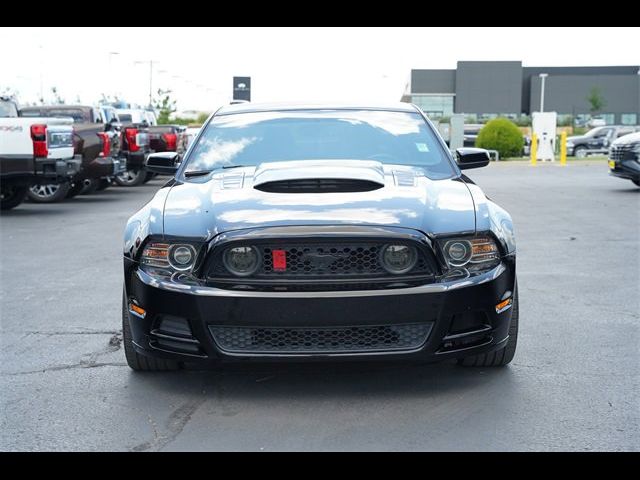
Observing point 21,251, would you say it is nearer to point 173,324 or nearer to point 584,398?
point 173,324

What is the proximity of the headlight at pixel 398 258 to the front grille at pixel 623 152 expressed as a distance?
15.2 m

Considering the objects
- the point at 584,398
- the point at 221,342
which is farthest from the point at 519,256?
the point at 221,342

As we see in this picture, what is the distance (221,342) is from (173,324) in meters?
0.26

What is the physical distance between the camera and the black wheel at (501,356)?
5.10 metres

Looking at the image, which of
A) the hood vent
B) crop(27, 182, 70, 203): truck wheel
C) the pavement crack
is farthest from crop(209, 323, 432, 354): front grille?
crop(27, 182, 70, 203): truck wheel

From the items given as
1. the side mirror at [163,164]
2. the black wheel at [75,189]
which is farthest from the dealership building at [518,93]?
the side mirror at [163,164]

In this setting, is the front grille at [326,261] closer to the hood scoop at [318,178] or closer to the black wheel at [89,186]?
the hood scoop at [318,178]

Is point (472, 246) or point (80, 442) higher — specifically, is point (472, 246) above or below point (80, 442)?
above

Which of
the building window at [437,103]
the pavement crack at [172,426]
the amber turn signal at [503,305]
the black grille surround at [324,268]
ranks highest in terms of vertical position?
the building window at [437,103]

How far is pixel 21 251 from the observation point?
10.8m

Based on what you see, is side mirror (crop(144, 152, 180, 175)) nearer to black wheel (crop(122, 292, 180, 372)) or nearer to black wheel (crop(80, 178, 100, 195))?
black wheel (crop(122, 292, 180, 372))

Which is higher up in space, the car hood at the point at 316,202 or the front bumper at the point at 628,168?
the car hood at the point at 316,202

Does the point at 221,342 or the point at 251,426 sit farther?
the point at 221,342
